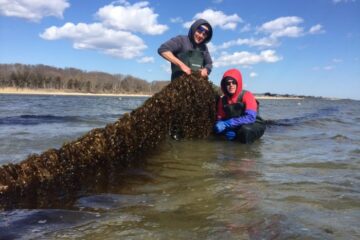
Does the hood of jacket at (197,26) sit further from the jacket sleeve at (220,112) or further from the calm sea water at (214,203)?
the calm sea water at (214,203)

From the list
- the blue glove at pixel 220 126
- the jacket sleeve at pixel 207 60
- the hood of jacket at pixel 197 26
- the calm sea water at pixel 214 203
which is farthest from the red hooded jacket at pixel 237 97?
the calm sea water at pixel 214 203

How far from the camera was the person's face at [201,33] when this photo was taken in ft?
27.4

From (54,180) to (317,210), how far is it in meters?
2.77

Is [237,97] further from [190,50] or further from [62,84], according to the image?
[62,84]

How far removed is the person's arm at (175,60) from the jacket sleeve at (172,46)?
0.10m

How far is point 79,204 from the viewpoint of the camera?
4.13 m

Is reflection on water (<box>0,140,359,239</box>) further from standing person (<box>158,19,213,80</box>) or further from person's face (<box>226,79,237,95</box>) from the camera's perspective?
standing person (<box>158,19,213,80</box>)

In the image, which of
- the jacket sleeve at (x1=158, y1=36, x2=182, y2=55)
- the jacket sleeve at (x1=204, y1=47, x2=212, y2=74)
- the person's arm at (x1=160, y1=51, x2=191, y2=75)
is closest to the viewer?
the person's arm at (x1=160, y1=51, x2=191, y2=75)

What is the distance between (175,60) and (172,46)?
39cm

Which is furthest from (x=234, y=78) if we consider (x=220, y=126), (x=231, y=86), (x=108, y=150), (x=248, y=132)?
(x=108, y=150)

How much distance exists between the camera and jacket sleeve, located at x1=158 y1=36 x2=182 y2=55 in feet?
27.7

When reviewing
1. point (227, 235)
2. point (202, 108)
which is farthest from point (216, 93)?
point (227, 235)

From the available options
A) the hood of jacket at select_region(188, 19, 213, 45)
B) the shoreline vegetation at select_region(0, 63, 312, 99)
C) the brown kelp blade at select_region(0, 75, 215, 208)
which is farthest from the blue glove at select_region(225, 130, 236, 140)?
the shoreline vegetation at select_region(0, 63, 312, 99)

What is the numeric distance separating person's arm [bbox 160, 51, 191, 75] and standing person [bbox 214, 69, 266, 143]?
0.94 metres
